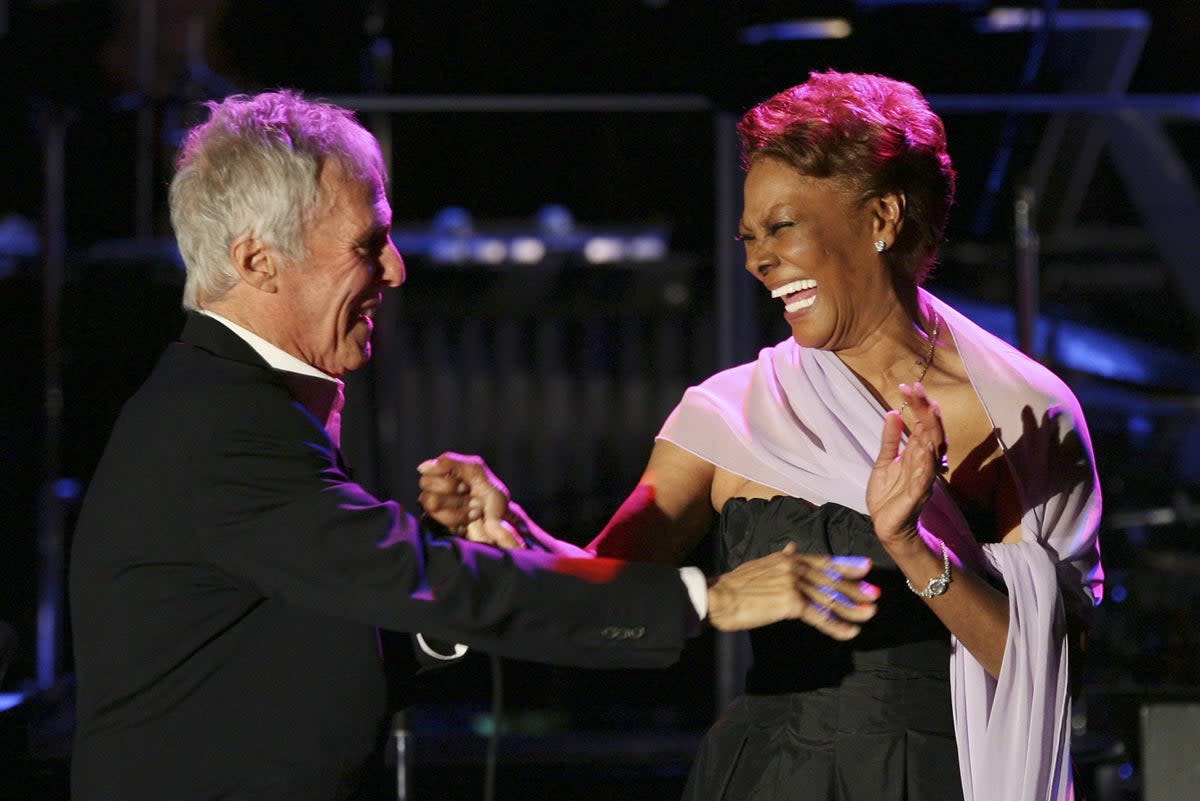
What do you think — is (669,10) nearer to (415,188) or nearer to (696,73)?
(696,73)

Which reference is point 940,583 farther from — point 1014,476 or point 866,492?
point 1014,476

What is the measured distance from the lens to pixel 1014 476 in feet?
6.82

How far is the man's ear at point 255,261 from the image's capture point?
185cm

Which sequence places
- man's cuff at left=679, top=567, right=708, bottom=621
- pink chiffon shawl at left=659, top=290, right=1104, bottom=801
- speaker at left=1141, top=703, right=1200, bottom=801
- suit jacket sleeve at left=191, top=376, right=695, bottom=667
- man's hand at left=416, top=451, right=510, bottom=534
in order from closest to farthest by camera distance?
suit jacket sleeve at left=191, top=376, right=695, bottom=667 < man's cuff at left=679, top=567, right=708, bottom=621 < pink chiffon shawl at left=659, top=290, right=1104, bottom=801 < man's hand at left=416, top=451, right=510, bottom=534 < speaker at left=1141, top=703, right=1200, bottom=801

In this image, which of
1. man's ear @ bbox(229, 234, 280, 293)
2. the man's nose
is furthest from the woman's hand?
man's ear @ bbox(229, 234, 280, 293)

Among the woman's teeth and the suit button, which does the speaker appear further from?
the suit button

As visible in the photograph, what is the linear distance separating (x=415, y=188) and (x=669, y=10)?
1945 millimetres

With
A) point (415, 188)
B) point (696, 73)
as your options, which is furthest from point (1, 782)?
point (415, 188)

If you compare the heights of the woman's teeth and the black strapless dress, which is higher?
the woman's teeth

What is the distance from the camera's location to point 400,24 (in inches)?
186

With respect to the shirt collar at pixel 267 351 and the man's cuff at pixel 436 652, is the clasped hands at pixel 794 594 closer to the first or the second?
the man's cuff at pixel 436 652

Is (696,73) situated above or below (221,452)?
above

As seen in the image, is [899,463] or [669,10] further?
[669,10]

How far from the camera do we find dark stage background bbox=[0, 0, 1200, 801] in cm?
360
